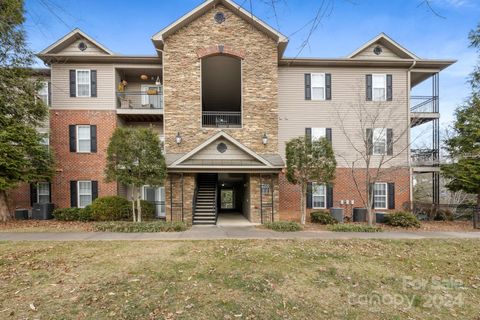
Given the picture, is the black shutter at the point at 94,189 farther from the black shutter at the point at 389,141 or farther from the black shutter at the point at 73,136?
the black shutter at the point at 389,141

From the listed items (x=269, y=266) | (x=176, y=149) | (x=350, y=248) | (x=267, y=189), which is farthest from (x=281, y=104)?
(x=269, y=266)

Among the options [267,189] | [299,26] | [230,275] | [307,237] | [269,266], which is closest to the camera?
[299,26]

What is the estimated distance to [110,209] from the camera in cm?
1324

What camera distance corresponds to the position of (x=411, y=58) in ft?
51.1

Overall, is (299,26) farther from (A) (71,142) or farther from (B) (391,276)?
(A) (71,142)

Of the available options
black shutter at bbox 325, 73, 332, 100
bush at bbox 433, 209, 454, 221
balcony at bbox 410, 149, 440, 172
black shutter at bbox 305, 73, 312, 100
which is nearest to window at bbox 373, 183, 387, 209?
balcony at bbox 410, 149, 440, 172

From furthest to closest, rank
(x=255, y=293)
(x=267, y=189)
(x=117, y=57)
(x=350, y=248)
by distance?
1. (x=117, y=57)
2. (x=267, y=189)
3. (x=350, y=248)
4. (x=255, y=293)

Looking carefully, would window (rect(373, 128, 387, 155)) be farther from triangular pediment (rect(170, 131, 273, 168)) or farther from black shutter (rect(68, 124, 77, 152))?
black shutter (rect(68, 124, 77, 152))

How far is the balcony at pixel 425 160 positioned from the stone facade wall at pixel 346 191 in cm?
70

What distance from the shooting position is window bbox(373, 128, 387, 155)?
1545 centimetres

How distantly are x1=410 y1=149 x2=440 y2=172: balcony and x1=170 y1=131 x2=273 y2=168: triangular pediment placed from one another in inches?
398

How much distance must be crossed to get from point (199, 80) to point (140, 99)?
15.8 feet

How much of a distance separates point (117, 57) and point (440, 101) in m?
20.4

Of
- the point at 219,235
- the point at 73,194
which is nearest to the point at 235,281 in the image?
the point at 219,235
